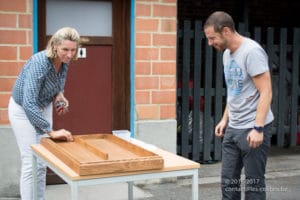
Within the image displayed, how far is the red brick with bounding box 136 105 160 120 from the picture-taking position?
6273 mm

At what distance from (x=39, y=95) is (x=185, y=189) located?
8.20 ft

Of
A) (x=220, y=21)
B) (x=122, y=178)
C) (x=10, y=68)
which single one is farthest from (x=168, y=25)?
(x=122, y=178)

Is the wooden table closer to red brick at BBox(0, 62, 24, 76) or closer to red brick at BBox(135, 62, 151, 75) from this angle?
red brick at BBox(0, 62, 24, 76)

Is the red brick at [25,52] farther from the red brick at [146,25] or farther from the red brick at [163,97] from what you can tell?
the red brick at [163,97]

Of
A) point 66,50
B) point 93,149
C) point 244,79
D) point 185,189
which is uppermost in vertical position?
point 66,50

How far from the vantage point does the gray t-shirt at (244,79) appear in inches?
157

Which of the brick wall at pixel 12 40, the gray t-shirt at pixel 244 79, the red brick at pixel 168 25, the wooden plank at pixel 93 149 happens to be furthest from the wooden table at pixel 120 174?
the red brick at pixel 168 25

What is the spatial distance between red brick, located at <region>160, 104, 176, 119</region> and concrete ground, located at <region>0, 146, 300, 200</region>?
77 cm

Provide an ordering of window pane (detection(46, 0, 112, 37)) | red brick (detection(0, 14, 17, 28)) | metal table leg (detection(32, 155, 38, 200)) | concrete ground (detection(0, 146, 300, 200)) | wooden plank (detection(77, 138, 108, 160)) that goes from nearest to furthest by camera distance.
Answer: wooden plank (detection(77, 138, 108, 160)) → metal table leg (detection(32, 155, 38, 200)) → red brick (detection(0, 14, 17, 28)) → concrete ground (detection(0, 146, 300, 200)) → window pane (detection(46, 0, 112, 37))

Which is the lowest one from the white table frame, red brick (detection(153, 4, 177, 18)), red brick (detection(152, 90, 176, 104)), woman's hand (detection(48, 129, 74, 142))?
the white table frame

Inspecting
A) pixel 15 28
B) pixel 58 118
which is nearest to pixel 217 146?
pixel 58 118

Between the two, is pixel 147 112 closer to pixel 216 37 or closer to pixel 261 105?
pixel 216 37

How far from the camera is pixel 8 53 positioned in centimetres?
567

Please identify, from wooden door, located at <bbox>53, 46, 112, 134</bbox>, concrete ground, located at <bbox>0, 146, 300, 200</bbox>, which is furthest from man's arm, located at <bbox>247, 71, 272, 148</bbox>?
wooden door, located at <bbox>53, 46, 112, 134</bbox>
